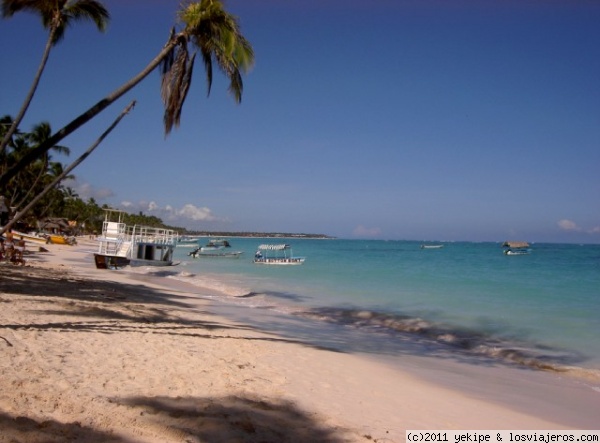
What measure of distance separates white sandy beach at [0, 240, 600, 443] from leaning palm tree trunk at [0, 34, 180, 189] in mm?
2146

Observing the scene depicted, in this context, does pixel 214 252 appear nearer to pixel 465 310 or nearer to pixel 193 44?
pixel 465 310

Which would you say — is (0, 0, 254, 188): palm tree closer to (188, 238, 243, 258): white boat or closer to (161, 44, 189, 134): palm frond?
(161, 44, 189, 134): palm frond

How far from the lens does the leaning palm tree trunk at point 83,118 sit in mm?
5645

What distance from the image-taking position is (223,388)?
17.4 feet

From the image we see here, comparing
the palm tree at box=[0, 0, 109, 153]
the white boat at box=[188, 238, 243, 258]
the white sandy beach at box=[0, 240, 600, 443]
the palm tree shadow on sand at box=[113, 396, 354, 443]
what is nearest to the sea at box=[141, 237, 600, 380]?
the white sandy beach at box=[0, 240, 600, 443]

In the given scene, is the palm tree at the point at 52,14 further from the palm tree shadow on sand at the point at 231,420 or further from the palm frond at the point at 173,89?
the palm tree shadow on sand at the point at 231,420

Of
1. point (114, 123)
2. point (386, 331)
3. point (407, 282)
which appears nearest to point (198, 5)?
point (114, 123)

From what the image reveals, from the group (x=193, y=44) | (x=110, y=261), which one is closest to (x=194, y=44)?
(x=193, y=44)

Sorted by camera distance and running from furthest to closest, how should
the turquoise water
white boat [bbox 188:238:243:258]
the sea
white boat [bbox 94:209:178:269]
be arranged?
1. white boat [bbox 188:238:243:258]
2. white boat [bbox 94:209:178:269]
3. the turquoise water
4. the sea

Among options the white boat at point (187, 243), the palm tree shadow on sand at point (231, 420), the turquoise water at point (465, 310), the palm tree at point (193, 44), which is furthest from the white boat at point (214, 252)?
the palm tree shadow on sand at point (231, 420)

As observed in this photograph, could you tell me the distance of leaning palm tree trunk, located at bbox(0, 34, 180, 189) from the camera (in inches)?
222

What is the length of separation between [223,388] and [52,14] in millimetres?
6796

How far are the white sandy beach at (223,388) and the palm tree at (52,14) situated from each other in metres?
3.04

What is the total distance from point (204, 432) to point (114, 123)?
6.98 meters
